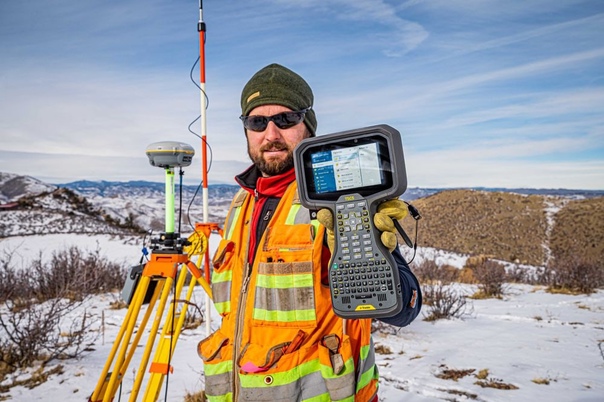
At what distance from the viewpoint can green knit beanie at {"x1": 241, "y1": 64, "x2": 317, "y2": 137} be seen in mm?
1880

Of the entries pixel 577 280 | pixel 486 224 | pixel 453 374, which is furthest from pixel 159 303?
pixel 486 224

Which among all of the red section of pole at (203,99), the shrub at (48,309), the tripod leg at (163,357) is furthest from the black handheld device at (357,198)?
the shrub at (48,309)

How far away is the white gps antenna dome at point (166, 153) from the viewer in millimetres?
2291

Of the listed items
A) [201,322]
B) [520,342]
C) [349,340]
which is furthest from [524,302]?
[349,340]

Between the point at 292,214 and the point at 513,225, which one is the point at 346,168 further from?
the point at 513,225

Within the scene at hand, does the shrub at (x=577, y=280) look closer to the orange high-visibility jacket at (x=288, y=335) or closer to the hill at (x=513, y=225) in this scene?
the orange high-visibility jacket at (x=288, y=335)

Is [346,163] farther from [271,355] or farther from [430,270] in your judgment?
[430,270]

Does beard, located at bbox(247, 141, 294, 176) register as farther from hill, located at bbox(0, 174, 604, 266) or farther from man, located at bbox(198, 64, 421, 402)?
hill, located at bbox(0, 174, 604, 266)

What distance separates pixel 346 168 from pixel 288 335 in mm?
687

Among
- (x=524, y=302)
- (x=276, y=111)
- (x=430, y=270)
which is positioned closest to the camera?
(x=276, y=111)

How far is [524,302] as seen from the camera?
6383mm

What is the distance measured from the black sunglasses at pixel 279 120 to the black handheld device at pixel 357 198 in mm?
359

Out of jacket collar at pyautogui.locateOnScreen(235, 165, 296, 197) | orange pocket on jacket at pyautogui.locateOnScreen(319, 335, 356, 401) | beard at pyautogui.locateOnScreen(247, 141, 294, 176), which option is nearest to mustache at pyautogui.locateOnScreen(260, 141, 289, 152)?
beard at pyautogui.locateOnScreen(247, 141, 294, 176)

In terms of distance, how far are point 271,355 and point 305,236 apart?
0.47 metres
